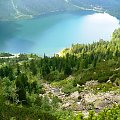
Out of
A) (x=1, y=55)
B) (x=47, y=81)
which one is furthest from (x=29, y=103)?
(x=1, y=55)

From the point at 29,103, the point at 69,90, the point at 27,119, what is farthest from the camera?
the point at 69,90

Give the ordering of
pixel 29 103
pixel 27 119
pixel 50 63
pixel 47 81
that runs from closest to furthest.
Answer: pixel 27 119
pixel 29 103
pixel 47 81
pixel 50 63

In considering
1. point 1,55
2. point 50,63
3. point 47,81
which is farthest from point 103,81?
point 1,55

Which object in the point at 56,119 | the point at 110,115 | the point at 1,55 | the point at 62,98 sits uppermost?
the point at 110,115

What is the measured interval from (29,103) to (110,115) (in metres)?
25.8

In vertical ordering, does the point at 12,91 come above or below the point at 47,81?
above

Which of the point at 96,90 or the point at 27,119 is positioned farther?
the point at 96,90

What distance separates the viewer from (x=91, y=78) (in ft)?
226

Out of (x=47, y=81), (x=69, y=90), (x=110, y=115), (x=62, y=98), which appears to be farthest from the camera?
(x=47, y=81)

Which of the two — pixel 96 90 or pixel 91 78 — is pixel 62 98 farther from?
pixel 91 78

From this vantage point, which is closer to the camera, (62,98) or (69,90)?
(62,98)

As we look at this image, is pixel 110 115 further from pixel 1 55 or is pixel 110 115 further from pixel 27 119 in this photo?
pixel 1 55

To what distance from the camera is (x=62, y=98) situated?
55.7m

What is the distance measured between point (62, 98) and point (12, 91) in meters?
10.0
